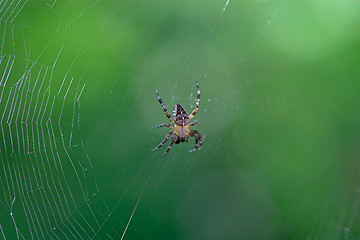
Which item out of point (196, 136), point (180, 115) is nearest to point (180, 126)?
point (180, 115)

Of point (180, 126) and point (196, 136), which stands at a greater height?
point (180, 126)

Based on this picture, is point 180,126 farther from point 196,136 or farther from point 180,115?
point 196,136

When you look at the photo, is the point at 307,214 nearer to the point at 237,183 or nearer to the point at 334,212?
the point at 334,212

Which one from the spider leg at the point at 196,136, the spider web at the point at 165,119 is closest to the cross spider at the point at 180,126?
the spider leg at the point at 196,136

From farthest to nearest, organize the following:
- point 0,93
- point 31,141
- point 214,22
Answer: point 214,22 < point 0,93 < point 31,141

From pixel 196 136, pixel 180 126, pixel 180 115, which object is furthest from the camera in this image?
pixel 196 136

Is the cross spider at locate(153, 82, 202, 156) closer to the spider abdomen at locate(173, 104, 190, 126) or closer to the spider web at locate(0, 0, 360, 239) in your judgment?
the spider abdomen at locate(173, 104, 190, 126)

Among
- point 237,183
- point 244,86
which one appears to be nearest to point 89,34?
point 244,86

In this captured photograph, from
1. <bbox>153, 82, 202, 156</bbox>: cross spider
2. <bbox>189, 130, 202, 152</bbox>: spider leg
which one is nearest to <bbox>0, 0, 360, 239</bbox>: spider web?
<bbox>153, 82, 202, 156</bbox>: cross spider
